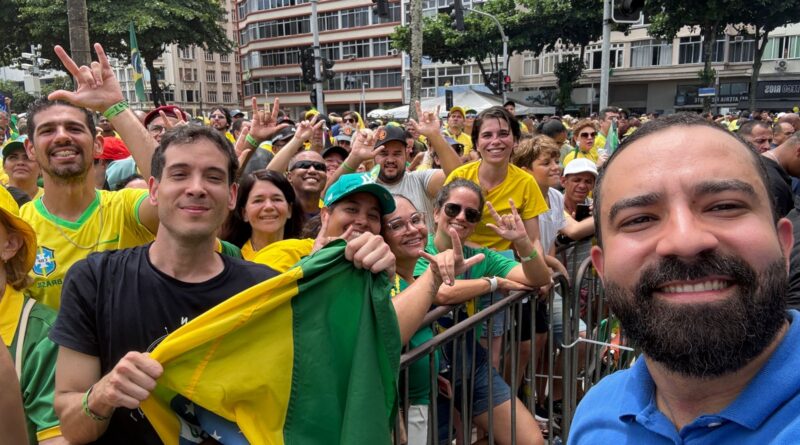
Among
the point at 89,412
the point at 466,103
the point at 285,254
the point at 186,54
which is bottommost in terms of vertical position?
the point at 89,412

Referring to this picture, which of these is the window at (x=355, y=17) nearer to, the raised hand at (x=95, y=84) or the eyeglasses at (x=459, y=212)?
the raised hand at (x=95, y=84)

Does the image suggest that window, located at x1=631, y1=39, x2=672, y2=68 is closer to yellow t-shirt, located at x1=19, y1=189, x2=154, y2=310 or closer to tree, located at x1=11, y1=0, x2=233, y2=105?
tree, located at x1=11, y1=0, x2=233, y2=105

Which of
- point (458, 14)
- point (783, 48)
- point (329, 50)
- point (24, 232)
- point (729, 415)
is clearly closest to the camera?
point (729, 415)

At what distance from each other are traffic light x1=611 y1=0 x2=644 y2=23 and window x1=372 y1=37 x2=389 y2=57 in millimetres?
47009

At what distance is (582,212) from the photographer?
16.6 ft

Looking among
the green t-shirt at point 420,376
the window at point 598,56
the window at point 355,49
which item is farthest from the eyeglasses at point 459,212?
the window at point 355,49

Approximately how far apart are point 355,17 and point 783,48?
35.7 meters

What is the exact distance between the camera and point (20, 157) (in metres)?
5.11

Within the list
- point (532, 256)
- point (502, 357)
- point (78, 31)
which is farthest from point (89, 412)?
point (78, 31)

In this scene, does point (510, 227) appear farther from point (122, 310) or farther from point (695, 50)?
point (695, 50)

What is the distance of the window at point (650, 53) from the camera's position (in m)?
44.5

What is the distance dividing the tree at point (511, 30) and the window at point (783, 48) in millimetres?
14621

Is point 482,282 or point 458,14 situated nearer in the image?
point 482,282

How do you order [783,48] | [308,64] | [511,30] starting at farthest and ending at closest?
[783,48] < [511,30] < [308,64]
